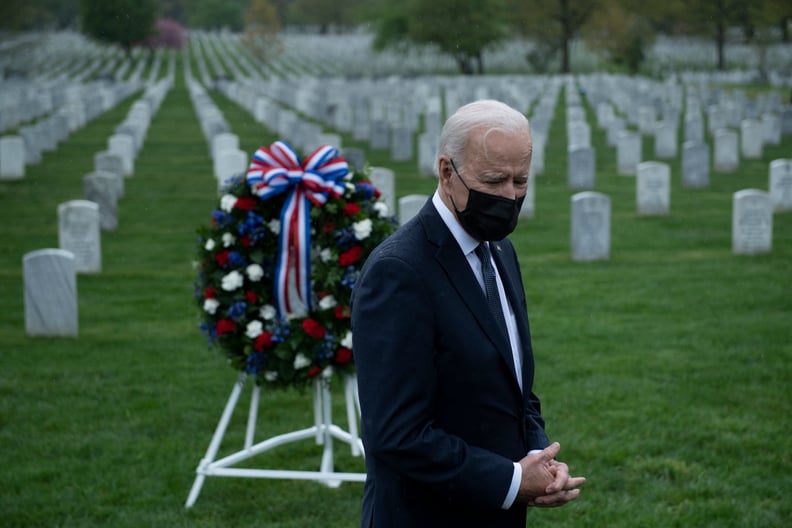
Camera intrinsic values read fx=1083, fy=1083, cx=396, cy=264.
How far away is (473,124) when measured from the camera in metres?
2.94

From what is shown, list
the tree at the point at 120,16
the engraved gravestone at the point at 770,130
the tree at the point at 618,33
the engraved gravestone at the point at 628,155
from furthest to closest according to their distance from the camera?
the tree at the point at 618,33 → the tree at the point at 120,16 → the engraved gravestone at the point at 770,130 → the engraved gravestone at the point at 628,155

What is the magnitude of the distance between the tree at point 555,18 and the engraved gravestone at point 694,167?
3900 cm

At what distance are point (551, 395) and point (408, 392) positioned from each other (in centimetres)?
537

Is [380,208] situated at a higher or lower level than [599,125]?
lower

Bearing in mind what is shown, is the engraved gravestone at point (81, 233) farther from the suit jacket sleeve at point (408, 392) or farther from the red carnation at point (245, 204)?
the suit jacket sleeve at point (408, 392)

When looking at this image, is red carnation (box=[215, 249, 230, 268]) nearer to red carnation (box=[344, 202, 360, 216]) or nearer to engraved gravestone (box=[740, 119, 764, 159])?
red carnation (box=[344, 202, 360, 216])

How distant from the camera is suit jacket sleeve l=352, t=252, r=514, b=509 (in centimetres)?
288

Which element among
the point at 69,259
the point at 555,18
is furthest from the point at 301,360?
the point at 555,18

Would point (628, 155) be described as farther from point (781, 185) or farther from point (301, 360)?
point (301, 360)

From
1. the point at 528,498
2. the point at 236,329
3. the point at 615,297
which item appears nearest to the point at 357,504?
the point at 236,329

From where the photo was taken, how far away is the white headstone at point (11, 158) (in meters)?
21.6

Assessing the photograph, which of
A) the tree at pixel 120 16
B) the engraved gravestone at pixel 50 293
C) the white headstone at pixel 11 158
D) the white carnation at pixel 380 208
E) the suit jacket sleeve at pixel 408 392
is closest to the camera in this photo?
the suit jacket sleeve at pixel 408 392

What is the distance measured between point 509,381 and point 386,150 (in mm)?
24053

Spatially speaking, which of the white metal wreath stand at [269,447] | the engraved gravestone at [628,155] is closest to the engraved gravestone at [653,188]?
the engraved gravestone at [628,155]
